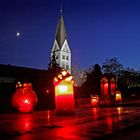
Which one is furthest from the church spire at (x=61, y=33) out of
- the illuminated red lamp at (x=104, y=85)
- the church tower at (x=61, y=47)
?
the illuminated red lamp at (x=104, y=85)

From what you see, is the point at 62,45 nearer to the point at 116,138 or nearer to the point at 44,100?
the point at 44,100

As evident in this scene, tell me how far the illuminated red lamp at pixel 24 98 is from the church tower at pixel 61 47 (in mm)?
98558

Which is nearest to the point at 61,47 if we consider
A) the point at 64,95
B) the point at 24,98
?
the point at 24,98

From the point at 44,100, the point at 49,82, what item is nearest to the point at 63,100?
the point at 44,100

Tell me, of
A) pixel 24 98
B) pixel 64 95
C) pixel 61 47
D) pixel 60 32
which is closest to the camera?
pixel 64 95

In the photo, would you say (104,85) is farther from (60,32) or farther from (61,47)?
(61,47)

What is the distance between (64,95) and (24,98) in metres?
4.96

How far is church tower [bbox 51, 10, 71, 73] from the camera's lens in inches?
4951

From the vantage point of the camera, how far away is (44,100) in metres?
35.3

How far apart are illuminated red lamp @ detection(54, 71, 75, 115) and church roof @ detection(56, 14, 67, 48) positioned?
105496 millimetres

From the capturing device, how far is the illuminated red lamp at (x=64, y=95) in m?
20.1

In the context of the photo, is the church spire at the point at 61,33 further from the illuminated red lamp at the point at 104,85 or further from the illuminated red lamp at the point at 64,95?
the illuminated red lamp at the point at 64,95

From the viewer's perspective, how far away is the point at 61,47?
425ft

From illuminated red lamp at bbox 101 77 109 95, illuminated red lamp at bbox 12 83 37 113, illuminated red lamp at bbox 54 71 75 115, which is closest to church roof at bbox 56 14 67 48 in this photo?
illuminated red lamp at bbox 101 77 109 95
